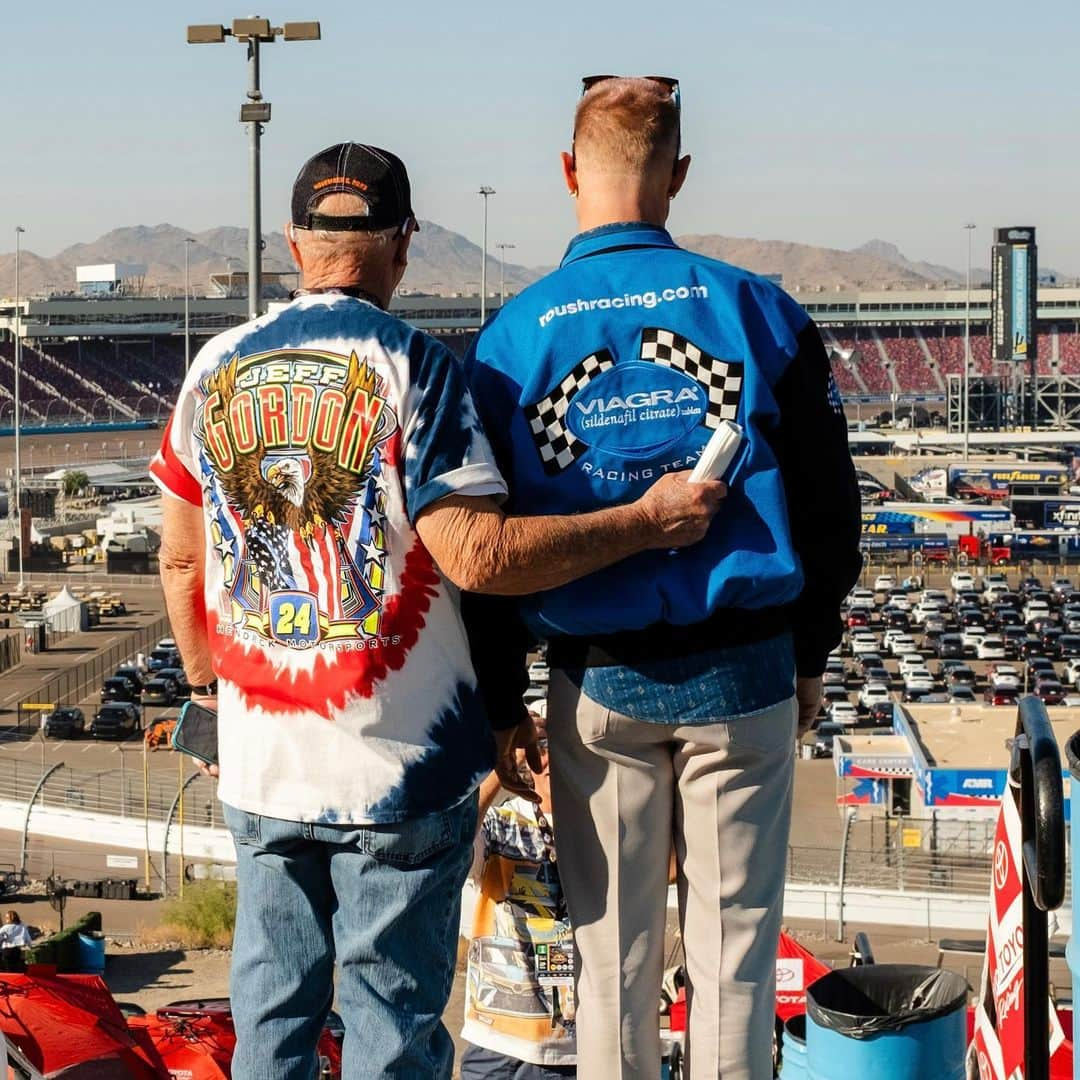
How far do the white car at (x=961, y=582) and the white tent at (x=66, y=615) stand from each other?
65.0 feet

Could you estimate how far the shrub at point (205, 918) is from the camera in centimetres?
1282

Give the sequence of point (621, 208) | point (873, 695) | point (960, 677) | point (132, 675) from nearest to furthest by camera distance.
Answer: point (621, 208), point (873, 695), point (132, 675), point (960, 677)

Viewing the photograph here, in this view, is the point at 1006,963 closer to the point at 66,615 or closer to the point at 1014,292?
the point at 66,615

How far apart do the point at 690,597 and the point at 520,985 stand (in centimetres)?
111

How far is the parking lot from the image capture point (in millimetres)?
28750

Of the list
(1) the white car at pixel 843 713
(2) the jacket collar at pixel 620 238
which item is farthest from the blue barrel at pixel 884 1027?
(1) the white car at pixel 843 713

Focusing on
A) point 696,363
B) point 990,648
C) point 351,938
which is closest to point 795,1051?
point 351,938

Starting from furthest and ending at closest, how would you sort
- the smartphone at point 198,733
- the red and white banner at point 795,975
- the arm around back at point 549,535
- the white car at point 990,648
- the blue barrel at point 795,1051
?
the white car at point 990,648, the red and white banner at point 795,975, the blue barrel at point 795,1051, the smartphone at point 198,733, the arm around back at point 549,535

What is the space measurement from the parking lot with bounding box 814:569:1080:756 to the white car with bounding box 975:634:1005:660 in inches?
0.8

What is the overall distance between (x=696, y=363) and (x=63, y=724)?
2538 centimetres

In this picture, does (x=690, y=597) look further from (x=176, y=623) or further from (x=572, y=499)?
(x=176, y=623)

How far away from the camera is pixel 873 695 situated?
28.8m

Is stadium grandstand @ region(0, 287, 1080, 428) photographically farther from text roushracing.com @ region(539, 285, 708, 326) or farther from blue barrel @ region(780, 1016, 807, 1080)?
text roushracing.com @ region(539, 285, 708, 326)

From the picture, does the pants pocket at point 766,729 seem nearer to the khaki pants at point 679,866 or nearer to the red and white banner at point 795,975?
the khaki pants at point 679,866
